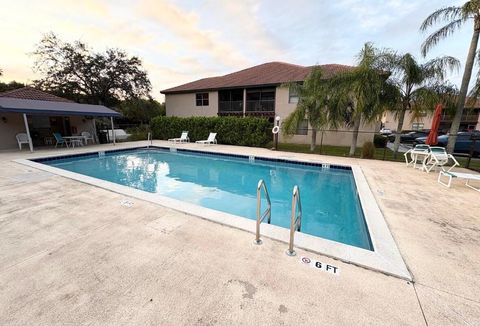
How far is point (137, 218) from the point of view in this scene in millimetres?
3756

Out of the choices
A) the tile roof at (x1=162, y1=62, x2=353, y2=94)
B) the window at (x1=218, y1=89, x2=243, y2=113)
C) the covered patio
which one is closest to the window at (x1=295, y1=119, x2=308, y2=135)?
the tile roof at (x1=162, y1=62, x2=353, y2=94)

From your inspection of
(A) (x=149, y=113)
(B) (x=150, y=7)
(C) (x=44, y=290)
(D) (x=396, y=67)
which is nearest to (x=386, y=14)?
(D) (x=396, y=67)

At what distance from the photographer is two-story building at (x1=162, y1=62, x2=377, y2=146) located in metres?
16.8

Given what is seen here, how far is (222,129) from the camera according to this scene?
15.6 meters

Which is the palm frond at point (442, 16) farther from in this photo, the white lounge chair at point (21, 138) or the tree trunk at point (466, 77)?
the white lounge chair at point (21, 138)

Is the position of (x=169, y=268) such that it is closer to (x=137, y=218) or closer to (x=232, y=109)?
(x=137, y=218)

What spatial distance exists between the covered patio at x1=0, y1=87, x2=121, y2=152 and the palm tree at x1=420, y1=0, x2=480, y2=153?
60.2ft

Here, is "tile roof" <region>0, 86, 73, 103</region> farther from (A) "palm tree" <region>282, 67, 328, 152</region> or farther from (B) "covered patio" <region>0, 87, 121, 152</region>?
(A) "palm tree" <region>282, 67, 328, 152</region>

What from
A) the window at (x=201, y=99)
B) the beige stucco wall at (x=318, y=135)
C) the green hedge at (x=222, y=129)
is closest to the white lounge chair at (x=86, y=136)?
the green hedge at (x=222, y=129)

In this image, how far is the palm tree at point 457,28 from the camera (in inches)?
323

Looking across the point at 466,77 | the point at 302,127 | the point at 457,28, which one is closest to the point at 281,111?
the point at 302,127

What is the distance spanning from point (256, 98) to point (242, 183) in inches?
558

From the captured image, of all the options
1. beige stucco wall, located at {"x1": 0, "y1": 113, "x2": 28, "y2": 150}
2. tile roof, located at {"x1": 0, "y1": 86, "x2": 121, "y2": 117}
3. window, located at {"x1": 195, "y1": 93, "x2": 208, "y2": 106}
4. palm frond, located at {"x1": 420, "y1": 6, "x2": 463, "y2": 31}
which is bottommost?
beige stucco wall, located at {"x1": 0, "y1": 113, "x2": 28, "y2": 150}

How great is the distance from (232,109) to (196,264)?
739 inches
